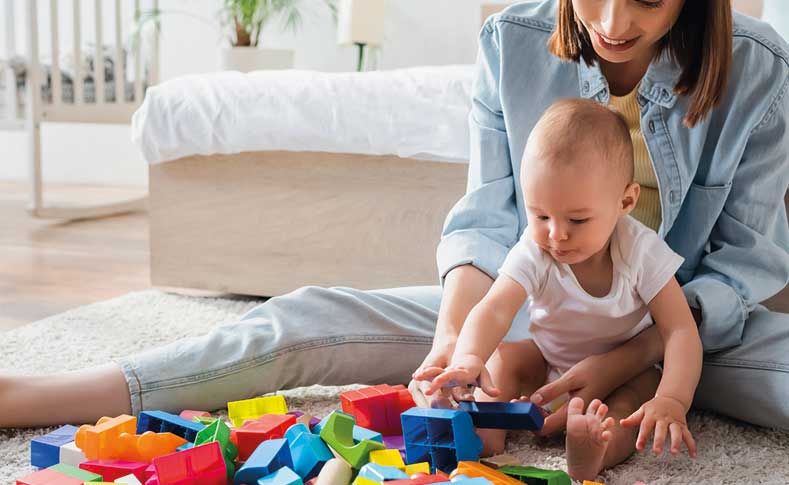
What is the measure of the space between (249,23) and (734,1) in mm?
1813

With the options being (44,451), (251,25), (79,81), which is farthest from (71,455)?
(251,25)

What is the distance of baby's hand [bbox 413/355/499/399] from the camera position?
783 mm

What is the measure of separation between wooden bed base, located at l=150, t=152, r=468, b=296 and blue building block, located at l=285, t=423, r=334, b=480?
2.62 feet

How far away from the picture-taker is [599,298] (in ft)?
3.05

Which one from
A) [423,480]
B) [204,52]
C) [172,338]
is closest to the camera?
[423,480]

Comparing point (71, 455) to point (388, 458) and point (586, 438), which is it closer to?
point (388, 458)

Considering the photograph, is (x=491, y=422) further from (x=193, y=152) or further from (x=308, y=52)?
(x=308, y=52)

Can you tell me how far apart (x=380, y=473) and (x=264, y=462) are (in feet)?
0.35

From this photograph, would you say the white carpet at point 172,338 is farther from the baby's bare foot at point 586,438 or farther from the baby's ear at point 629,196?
the baby's ear at point 629,196

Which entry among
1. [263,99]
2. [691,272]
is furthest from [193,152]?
[691,272]

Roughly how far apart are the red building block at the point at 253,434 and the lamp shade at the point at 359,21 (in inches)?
89.0

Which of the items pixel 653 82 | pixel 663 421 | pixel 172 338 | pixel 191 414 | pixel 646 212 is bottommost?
pixel 172 338

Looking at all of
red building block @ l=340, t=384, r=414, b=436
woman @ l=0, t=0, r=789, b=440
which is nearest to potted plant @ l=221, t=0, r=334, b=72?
woman @ l=0, t=0, r=789, b=440

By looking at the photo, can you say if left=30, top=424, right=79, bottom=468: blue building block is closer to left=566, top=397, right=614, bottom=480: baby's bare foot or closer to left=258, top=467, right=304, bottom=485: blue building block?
left=258, top=467, right=304, bottom=485: blue building block
